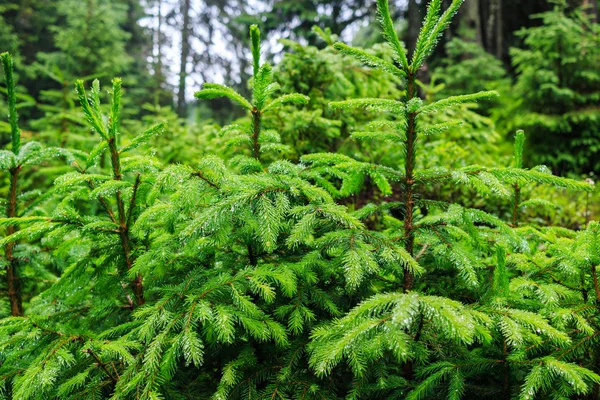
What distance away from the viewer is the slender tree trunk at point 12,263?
196 centimetres

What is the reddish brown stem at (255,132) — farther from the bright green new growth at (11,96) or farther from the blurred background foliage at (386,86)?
the bright green new growth at (11,96)

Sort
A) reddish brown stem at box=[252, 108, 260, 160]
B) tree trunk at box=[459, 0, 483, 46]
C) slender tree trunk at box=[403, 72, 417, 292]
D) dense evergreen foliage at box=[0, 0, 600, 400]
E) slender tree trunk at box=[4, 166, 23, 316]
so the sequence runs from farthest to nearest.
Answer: tree trunk at box=[459, 0, 483, 46] < slender tree trunk at box=[4, 166, 23, 316] < reddish brown stem at box=[252, 108, 260, 160] < slender tree trunk at box=[403, 72, 417, 292] < dense evergreen foliage at box=[0, 0, 600, 400]

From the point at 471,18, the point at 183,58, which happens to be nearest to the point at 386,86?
the point at 471,18

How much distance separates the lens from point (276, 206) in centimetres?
139

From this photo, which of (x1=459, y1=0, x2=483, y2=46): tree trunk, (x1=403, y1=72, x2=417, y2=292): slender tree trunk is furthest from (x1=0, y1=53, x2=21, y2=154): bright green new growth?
(x1=459, y1=0, x2=483, y2=46): tree trunk

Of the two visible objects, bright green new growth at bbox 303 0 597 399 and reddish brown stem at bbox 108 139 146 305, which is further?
reddish brown stem at bbox 108 139 146 305

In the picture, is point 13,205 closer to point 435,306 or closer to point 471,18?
point 435,306

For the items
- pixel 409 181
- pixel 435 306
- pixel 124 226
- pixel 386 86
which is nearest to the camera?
pixel 435 306

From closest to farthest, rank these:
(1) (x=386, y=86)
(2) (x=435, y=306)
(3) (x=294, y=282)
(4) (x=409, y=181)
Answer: (2) (x=435, y=306)
(3) (x=294, y=282)
(4) (x=409, y=181)
(1) (x=386, y=86)

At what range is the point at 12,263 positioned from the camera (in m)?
2.04

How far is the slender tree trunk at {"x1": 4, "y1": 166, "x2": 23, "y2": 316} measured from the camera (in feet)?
6.42

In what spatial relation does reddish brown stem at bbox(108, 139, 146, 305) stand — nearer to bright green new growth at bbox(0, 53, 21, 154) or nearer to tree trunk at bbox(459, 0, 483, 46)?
bright green new growth at bbox(0, 53, 21, 154)

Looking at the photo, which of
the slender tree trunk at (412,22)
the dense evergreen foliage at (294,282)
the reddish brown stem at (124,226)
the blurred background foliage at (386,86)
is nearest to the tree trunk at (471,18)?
the blurred background foliage at (386,86)

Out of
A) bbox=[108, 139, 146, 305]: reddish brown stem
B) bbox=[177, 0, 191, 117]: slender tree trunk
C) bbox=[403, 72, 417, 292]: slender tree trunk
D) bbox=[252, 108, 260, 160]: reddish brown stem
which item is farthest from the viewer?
bbox=[177, 0, 191, 117]: slender tree trunk
